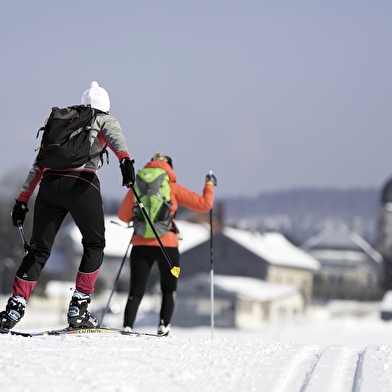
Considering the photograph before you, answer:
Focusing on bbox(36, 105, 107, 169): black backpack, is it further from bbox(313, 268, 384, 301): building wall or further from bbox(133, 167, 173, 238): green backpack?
bbox(313, 268, 384, 301): building wall

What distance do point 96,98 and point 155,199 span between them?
1.53 metres

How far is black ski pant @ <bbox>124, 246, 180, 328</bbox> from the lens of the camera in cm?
803

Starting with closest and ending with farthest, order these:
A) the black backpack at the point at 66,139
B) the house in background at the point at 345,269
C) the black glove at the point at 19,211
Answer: the black backpack at the point at 66,139, the black glove at the point at 19,211, the house in background at the point at 345,269

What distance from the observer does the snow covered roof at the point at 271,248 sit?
63.8 meters

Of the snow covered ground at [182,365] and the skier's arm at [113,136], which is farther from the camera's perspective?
the skier's arm at [113,136]

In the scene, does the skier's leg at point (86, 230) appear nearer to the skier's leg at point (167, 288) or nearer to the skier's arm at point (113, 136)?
the skier's arm at point (113, 136)

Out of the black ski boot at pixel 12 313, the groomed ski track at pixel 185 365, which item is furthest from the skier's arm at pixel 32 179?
the groomed ski track at pixel 185 365

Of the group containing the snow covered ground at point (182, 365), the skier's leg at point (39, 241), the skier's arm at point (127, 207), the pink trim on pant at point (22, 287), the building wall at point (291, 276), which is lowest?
the snow covered ground at point (182, 365)

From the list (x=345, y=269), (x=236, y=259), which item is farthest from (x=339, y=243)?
(x=236, y=259)

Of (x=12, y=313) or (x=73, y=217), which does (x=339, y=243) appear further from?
(x=12, y=313)

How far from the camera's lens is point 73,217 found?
6531mm

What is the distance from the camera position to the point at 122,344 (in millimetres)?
5824

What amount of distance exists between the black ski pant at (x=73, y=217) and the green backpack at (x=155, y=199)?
1.29 meters

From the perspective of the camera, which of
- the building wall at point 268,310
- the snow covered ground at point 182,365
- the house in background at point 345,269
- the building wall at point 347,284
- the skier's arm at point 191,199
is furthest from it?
the house in background at point 345,269
